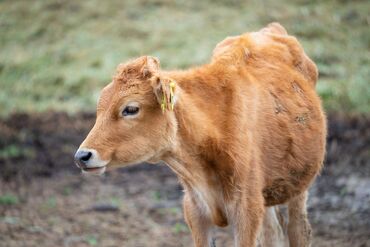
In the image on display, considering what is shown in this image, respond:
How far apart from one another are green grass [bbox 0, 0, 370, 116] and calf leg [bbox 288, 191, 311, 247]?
19.8ft

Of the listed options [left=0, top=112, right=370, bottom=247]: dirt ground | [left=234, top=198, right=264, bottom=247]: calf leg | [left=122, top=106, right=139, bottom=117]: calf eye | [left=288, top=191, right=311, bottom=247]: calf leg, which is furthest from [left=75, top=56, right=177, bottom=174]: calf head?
[left=0, top=112, right=370, bottom=247]: dirt ground

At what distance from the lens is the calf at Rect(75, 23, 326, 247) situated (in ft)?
18.2

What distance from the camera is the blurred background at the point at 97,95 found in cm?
907

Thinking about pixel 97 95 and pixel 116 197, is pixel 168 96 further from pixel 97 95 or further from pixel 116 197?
A: pixel 97 95

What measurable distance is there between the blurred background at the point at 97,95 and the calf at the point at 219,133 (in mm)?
2035

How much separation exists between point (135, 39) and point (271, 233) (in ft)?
34.1

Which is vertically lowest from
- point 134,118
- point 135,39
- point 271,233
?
point 271,233

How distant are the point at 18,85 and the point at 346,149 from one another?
312 inches

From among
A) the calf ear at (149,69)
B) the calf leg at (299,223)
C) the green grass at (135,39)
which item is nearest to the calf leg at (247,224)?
the calf ear at (149,69)

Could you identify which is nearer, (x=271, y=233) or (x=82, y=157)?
(x=82, y=157)

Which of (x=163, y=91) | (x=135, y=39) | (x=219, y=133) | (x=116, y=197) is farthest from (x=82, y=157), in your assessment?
(x=135, y=39)

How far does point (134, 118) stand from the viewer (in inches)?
220

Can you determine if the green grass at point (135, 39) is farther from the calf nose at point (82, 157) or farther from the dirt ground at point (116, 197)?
the calf nose at point (82, 157)

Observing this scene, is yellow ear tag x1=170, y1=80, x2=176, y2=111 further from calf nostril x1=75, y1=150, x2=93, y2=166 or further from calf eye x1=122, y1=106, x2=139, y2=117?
calf nostril x1=75, y1=150, x2=93, y2=166
